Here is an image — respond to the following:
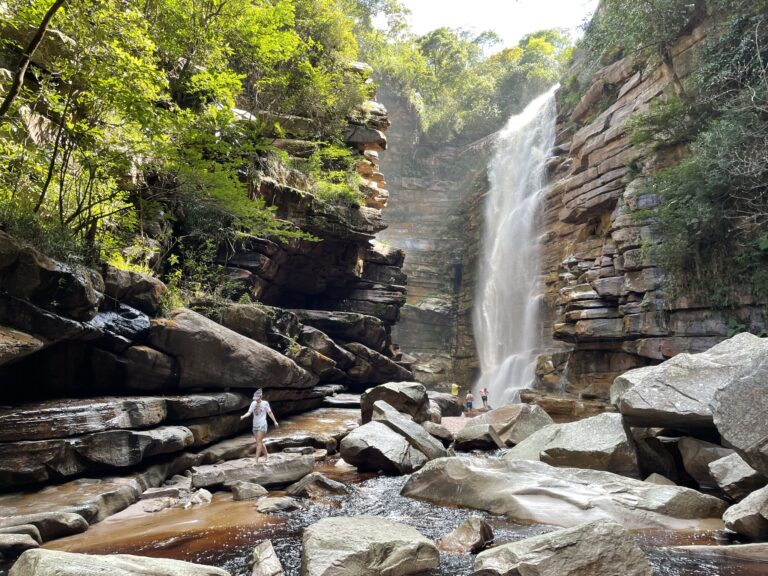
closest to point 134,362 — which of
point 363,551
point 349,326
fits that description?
point 363,551

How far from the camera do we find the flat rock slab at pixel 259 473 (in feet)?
24.2

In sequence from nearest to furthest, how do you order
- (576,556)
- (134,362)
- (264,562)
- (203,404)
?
(576,556)
(264,562)
(134,362)
(203,404)

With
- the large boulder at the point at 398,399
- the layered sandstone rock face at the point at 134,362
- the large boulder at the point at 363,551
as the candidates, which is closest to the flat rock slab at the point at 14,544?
the layered sandstone rock face at the point at 134,362

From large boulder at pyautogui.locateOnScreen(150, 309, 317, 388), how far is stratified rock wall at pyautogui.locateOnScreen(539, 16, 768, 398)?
1209 centimetres

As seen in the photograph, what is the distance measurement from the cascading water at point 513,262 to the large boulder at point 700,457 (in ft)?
56.9

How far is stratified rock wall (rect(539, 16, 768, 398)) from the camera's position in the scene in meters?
15.0

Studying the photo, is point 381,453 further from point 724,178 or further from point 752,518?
point 724,178

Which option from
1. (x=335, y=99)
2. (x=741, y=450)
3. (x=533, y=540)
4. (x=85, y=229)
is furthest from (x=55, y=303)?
(x=335, y=99)

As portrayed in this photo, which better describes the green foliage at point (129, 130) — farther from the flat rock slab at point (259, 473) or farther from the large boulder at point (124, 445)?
the flat rock slab at point (259, 473)

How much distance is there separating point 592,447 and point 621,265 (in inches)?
439

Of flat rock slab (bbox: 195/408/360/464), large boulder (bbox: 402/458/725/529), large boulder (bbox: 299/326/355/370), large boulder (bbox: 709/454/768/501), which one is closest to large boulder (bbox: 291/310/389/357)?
large boulder (bbox: 299/326/355/370)

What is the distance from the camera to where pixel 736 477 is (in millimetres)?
5941

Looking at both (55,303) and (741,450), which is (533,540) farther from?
(55,303)

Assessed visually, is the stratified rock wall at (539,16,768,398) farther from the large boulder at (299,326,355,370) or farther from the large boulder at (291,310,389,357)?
the large boulder at (299,326,355,370)
